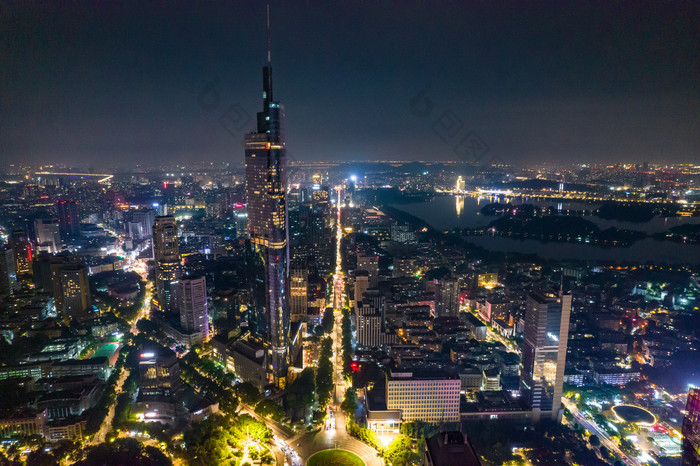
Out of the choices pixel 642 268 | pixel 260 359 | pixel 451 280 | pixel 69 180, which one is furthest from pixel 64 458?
pixel 69 180

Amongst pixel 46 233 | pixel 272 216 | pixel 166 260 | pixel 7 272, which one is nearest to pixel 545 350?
pixel 272 216

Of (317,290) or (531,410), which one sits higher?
(317,290)

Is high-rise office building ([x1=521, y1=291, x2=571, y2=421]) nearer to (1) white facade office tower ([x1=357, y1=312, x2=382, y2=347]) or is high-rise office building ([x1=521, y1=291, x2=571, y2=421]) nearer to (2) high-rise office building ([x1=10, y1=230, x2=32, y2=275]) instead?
(1) white facade office tower ([x1=357, y1=312, x2=382, y2=347])

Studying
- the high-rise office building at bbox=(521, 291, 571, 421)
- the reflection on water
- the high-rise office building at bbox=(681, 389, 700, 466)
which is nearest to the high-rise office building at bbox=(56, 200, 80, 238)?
the reflection on water

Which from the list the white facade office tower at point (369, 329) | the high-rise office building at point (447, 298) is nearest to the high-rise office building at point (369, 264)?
the high-rise office building at point (447, 298)

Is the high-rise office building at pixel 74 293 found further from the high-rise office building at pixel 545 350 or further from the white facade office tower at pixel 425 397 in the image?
the high-rise office building at pixel 545 350

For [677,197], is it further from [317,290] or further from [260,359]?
[260,359]

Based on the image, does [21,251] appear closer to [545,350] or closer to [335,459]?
[335,459]
